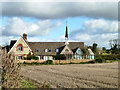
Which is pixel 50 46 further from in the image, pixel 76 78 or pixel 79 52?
pixel 76 78

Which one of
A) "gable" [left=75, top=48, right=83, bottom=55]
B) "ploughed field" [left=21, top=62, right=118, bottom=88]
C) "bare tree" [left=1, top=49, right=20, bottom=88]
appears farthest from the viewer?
"gable" [left=75, top=48, right=83, bottom=55]

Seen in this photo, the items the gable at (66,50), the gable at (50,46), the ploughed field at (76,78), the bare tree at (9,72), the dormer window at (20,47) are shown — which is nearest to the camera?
the bare tree at (9,72)

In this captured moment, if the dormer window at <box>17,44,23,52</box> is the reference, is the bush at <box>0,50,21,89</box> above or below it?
below

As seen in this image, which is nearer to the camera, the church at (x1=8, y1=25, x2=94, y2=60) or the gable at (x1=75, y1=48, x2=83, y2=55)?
the church at (x1=8, y1=25, x2=94, y2=60)

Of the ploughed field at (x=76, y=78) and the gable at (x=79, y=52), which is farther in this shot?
the gable at (x=79, y=52)

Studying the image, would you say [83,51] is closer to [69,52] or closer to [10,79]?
[69,52]

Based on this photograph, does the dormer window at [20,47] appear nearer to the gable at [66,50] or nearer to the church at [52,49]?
the church at [52,49]

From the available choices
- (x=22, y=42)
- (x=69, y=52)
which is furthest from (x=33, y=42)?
(x=69, y=52)

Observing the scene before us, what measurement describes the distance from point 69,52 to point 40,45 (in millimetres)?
8655

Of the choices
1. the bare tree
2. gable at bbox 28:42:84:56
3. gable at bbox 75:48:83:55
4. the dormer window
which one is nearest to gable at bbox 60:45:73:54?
gable at bbox 28:42:84:56

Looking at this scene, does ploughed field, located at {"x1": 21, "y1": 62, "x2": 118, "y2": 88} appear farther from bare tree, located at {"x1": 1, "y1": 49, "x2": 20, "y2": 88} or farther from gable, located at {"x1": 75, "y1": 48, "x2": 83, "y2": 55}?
gable, located at {"x1": 75, "y1": 48, "x2": 83, "y2": 55}

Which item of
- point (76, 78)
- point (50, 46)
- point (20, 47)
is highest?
point (50, 46)

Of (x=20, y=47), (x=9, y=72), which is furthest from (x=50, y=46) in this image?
(x=9, y=72)


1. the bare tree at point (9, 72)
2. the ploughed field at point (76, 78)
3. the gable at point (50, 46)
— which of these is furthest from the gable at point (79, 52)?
the bare tree at point (9, 72)
